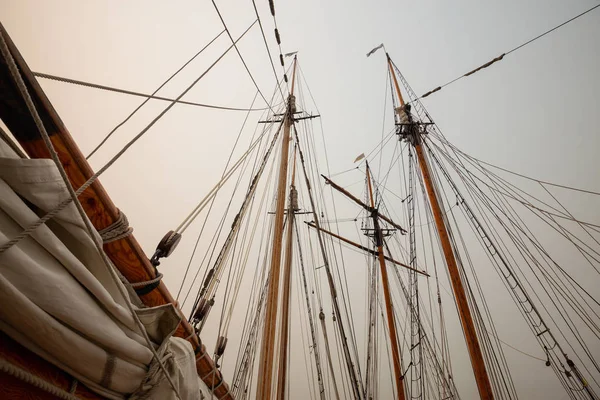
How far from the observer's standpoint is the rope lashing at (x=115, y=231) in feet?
3.06

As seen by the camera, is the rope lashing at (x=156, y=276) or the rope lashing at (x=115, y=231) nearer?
the rope lashing at (x=115, y=231)

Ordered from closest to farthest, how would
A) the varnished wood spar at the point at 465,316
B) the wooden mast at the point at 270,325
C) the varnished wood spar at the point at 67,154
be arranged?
1. the varnished wood spar at the point at 67,154
2. the wooden mast at the point at 270,325
3. the varnished wood spar at the point at 465,316

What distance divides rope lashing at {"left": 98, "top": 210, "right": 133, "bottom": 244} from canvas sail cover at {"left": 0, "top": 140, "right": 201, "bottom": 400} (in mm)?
181

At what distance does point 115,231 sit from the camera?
950mm

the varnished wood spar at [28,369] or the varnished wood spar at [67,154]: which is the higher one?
the varnished wood spar at [67,154]

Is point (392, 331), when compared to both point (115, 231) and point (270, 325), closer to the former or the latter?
point (270, 325)

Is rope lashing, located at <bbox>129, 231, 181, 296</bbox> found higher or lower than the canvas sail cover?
higher

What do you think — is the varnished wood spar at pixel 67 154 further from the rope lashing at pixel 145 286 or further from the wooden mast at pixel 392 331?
the wooden mast at pixel 392 331

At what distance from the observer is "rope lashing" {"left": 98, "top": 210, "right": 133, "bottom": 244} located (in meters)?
0.93

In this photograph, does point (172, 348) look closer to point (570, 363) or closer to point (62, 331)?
point (62, 331)

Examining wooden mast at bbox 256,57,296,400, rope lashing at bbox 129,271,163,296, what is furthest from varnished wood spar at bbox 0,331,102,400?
wooden mast at bbox 256,57,296,400

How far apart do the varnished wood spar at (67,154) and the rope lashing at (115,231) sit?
0.02 metres

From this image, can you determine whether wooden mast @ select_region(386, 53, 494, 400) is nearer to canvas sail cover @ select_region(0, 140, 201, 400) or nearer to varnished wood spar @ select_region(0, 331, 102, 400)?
canvas sail cover @ select_region(0, 140, 201, 400)

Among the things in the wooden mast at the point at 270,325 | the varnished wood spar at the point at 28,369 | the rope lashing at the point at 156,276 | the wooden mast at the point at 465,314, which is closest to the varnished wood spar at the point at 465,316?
the wooden mast at the point at 465,314
